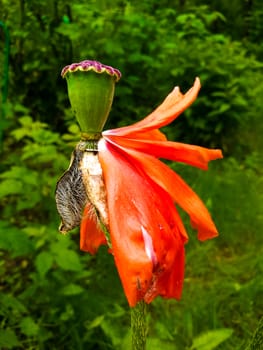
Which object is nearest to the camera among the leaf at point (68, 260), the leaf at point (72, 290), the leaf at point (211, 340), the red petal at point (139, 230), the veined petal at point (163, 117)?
the red petal at point (139, 230)

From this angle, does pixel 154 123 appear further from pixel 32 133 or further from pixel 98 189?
pixel 32 133

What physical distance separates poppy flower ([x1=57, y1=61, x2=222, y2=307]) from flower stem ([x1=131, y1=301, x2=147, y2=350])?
3 centimetres

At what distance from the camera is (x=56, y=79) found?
338 centimetres

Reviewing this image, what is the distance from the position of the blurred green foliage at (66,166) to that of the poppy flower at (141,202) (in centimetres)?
74

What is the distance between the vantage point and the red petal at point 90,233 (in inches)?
21.9

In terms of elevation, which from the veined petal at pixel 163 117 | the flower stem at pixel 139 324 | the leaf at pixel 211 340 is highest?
the veined petal at pixel 163 117

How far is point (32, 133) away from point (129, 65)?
1473 mm

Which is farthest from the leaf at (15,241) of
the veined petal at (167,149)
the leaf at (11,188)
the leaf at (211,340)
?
the veined petal at (167,149)

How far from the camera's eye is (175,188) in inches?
19.5

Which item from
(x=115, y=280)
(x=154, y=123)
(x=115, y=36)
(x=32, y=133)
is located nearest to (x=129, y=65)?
(x=115, y=36)

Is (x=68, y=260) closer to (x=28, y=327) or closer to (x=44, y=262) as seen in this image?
(x=44, y=262)

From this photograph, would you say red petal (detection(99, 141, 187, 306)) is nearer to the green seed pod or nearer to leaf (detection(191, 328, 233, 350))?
the green seed pod

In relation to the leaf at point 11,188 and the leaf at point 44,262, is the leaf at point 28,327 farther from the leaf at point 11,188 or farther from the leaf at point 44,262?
the leaf at point 11,188

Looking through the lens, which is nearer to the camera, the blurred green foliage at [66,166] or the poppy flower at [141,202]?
the poppy flower at [141,202]
